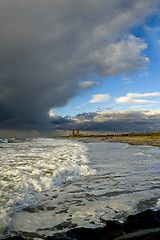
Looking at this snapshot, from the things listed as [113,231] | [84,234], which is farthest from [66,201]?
[113,231]

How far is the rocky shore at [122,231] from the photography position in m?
2.74

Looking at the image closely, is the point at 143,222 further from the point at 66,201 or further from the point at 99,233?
the point at 66,201

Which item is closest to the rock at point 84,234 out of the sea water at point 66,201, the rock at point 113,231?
the rock at point 113,231

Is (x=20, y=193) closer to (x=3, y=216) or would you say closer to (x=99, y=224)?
(x=3, y=216)

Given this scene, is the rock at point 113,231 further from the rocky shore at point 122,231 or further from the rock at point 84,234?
the rock at point 84,234

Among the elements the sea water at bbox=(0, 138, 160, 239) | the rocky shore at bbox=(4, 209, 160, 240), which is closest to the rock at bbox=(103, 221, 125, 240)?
the rocky shore at bbox=(4, 209, 160, 240)

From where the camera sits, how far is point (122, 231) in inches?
119

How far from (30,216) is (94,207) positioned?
1.64 metres

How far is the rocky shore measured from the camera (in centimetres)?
274

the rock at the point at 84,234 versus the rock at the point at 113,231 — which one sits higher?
the rock at the point at 113,231

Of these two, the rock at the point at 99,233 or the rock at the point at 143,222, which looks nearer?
the rock at the point at 99,233

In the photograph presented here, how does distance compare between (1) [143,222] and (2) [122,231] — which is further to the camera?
(1) [143,222]

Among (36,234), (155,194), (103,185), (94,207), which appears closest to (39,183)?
(103,185)

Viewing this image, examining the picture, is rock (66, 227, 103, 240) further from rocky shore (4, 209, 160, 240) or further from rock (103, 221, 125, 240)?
rock (103, 221, 125, 240)
